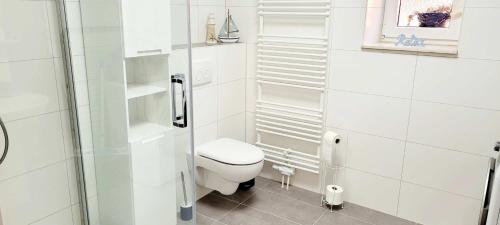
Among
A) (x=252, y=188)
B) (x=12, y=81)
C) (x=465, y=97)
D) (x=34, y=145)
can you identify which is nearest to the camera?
(x=12, y=81)

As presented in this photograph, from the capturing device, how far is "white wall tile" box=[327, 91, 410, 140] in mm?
2457

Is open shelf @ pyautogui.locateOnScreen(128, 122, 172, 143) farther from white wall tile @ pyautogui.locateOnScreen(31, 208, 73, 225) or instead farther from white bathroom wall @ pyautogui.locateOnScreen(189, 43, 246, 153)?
white bathroom wall @ pyautogui.locateOnScreen(189, 43, 246, 153)

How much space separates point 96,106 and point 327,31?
1572mm

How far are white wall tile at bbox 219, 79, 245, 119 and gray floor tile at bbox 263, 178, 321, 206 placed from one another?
67 cm

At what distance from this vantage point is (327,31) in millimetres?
2568

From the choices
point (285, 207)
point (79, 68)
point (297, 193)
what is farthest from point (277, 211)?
point (79, 68)

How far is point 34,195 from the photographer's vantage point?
5.68 feet

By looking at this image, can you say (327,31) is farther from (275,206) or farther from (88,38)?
(88,38)

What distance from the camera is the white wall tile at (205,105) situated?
2588 mm

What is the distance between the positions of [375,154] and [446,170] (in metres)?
0.45

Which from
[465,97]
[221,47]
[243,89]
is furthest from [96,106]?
[465,97]

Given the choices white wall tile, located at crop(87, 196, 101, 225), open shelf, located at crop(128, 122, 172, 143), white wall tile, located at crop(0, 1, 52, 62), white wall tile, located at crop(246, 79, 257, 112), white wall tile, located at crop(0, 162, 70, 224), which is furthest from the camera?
white wall tile, located at crop(246, 79, 257, 112)

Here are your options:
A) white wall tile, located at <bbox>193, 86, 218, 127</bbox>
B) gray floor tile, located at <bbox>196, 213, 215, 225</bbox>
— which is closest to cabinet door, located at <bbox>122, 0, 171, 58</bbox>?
white wall tile, located at <bbox>193, 86, 218, 127</bbox>

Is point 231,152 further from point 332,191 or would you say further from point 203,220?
point 332,191
